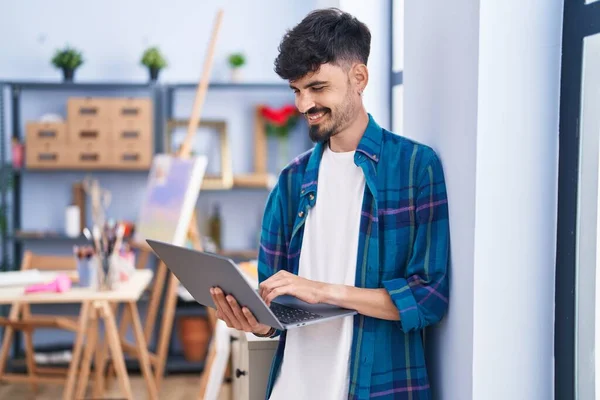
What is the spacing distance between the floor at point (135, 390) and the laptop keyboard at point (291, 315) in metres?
2.80

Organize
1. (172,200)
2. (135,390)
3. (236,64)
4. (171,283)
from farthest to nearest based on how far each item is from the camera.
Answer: (236,64) < (135,390) < (171,283) < (172,200)

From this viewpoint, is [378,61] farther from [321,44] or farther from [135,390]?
[135,390]

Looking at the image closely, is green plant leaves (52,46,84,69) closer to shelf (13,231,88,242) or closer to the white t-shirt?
shelf (13,231,88,242)

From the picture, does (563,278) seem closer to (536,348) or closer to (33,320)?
(536,348)

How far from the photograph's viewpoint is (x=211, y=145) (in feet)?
16.6

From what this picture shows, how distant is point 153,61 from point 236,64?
21.3 inches

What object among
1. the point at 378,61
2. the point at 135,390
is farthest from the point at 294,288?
the point at 135,390

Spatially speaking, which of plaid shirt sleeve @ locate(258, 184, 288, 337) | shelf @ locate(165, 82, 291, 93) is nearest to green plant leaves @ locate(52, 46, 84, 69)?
shelf @ locate(165, 82, 291, 93)

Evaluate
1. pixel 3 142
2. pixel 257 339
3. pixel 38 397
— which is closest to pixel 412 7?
pixel 257 339

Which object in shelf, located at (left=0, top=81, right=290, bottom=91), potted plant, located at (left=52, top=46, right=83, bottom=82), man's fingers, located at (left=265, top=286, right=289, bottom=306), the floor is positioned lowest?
the floor

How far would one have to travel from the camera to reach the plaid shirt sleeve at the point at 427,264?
1.58m

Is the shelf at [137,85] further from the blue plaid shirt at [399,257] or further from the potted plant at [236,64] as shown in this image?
the blue plaid shirt at [399,257]

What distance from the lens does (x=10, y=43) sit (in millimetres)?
5074

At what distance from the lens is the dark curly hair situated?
1.60m
